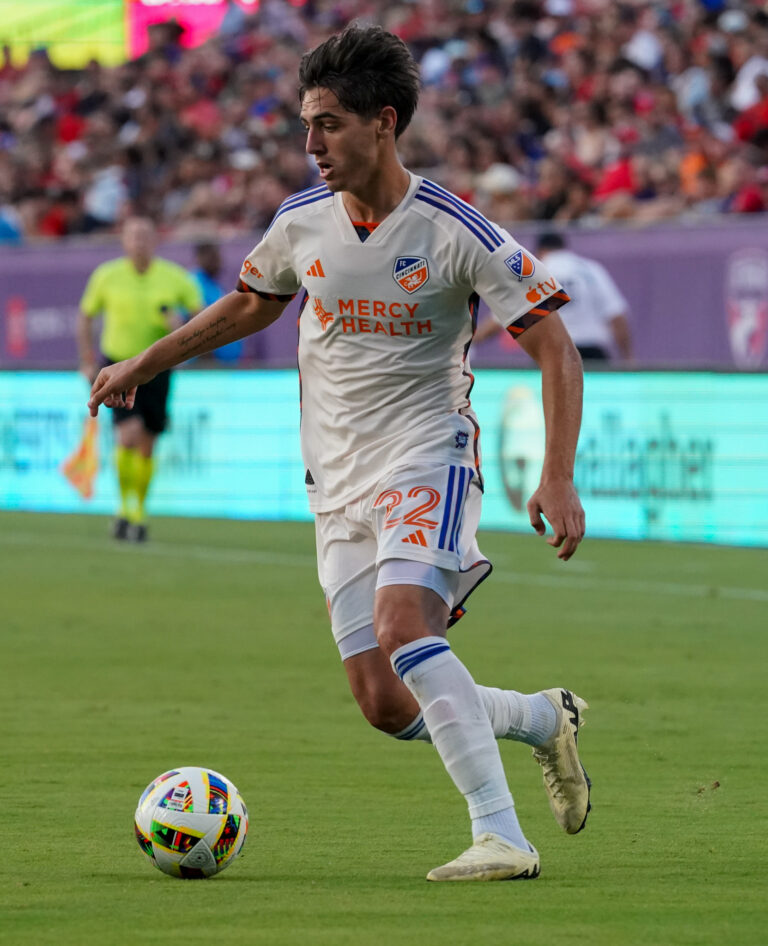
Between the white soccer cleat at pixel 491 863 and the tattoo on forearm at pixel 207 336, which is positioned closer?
the white soccer cleat at pixel 491 863

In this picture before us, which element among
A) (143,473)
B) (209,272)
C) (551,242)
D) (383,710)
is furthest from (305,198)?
(209,272)

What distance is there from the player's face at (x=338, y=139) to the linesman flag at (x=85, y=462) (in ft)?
44.9

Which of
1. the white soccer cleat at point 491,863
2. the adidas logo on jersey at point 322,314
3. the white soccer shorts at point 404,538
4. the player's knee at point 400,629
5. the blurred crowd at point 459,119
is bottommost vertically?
the white soccer cleat at point 491,863

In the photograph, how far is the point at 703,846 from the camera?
5750 millimetres

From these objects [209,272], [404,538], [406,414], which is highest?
[209,272]

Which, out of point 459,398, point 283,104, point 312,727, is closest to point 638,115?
point 283,104

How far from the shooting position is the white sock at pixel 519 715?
554 cm

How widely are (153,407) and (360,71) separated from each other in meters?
11.1

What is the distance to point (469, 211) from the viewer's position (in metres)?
5.44

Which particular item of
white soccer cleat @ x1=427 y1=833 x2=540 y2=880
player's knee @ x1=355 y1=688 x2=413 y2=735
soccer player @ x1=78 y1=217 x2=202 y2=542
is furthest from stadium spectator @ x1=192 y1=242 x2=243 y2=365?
white soccer cleat @ x1=427 y1=833 x2=540 y2=880

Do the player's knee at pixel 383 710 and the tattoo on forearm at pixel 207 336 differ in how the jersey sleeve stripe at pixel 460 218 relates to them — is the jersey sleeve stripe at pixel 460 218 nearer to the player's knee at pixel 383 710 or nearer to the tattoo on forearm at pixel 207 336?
the tattoo on forearm at pixel 207 336

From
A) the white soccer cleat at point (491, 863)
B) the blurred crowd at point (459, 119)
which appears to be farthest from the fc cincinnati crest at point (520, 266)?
the blurred crowd at point (459, 119)

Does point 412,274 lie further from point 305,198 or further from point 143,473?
point 143,473

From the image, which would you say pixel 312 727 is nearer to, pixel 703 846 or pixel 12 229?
pixel 703 846
